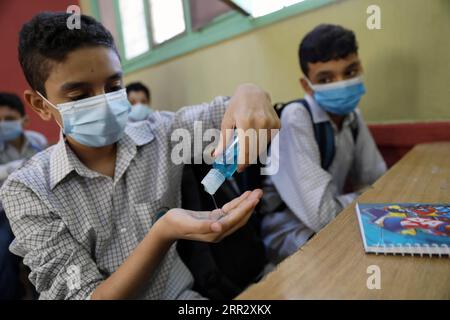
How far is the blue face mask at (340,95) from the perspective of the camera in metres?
0.95

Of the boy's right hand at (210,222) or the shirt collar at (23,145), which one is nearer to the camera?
the boy's right hand at (210,222)

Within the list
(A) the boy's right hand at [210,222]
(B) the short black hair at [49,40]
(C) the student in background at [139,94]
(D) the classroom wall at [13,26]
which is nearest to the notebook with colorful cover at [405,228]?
(A) the boy's right hand at [210,222]

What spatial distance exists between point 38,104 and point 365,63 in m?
1.04

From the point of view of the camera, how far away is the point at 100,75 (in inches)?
25.1

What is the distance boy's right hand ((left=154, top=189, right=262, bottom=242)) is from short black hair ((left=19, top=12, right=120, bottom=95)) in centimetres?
44

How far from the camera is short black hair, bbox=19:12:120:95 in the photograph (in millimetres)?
616

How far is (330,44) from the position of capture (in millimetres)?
967

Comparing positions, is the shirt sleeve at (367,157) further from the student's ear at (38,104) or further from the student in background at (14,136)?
the student in background at (14,136)

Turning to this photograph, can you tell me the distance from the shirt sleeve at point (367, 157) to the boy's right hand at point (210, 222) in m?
0.82

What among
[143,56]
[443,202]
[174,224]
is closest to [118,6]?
[143,56]

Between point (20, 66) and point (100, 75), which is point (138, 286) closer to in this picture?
point (100, 75)

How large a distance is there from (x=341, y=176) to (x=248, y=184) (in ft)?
1.50

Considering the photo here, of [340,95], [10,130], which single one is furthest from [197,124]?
[10,130]

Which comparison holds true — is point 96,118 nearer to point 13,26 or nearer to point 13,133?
point 13,26
